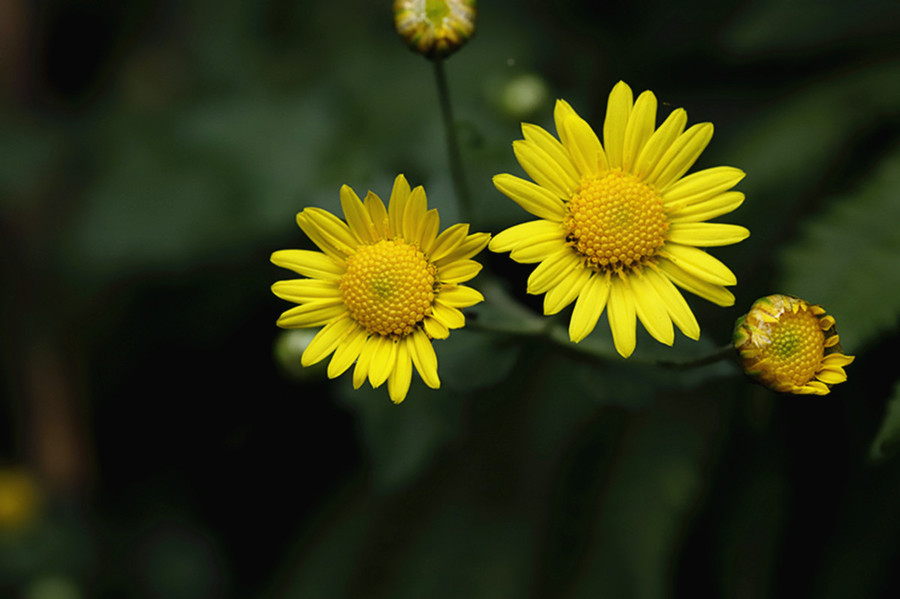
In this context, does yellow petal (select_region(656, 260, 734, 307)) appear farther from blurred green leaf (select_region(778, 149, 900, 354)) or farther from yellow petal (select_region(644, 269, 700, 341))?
blurred green leaf (select_region(778, 149, 900, 354))

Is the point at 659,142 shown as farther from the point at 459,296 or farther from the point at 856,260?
the point at 856,260

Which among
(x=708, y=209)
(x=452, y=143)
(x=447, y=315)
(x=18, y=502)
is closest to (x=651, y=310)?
(x=708, y=209)

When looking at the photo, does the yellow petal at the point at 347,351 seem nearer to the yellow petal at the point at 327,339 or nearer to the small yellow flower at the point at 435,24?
the yellow petal at the point at 327,339

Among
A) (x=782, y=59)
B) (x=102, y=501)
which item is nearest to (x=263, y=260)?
(x=102, y=501)

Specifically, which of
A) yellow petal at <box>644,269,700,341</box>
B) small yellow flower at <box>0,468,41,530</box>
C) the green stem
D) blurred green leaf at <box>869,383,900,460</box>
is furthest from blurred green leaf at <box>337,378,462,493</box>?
small yellow flower at <box>0,468,41,530</box>

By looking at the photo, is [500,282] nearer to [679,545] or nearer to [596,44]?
[679,545]

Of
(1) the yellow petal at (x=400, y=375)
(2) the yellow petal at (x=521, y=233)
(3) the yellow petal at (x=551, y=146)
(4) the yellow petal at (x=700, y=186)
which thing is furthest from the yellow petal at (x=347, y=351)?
(4) the yellow petal at (x=700, y=186)
